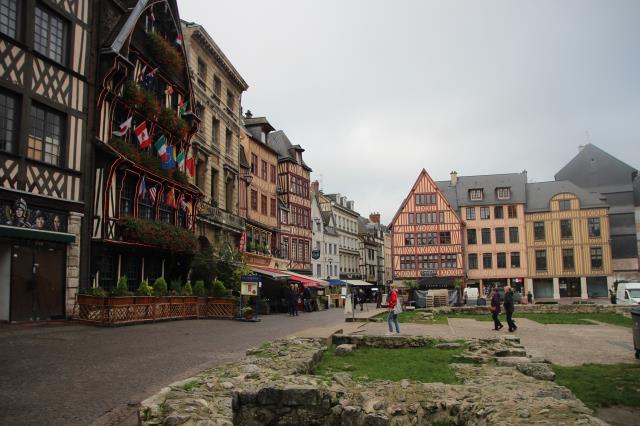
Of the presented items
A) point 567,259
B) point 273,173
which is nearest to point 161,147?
point 273,173

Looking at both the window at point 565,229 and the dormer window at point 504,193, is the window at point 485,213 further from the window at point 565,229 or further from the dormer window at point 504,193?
the window at point 565,229

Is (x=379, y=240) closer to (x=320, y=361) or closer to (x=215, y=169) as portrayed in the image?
(x=215, y=169)

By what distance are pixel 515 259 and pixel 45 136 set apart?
55.3 m

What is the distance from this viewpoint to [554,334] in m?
18.3

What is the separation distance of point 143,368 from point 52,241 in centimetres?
975

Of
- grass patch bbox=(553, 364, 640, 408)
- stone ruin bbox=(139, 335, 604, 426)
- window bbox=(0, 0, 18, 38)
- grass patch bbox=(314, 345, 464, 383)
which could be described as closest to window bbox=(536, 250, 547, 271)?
grass patch bbox=(314, 345, 464, 383)

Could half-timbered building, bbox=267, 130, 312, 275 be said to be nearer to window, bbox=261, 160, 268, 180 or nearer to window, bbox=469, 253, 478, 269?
window, bbox=261, 160, 268, 180

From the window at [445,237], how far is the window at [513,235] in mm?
7455

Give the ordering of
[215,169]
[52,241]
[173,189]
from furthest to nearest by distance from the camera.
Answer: [215,169]
[173,189]
[52,241]

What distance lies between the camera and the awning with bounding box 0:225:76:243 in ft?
50.0

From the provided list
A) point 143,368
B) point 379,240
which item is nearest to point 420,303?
point 143,368

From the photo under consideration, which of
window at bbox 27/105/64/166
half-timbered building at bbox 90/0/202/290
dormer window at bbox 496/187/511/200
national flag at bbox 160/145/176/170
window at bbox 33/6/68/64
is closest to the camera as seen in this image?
window at bbox 27/105/64/166

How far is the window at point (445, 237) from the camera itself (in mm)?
61591

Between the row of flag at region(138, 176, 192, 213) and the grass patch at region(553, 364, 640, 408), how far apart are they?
17.6m
